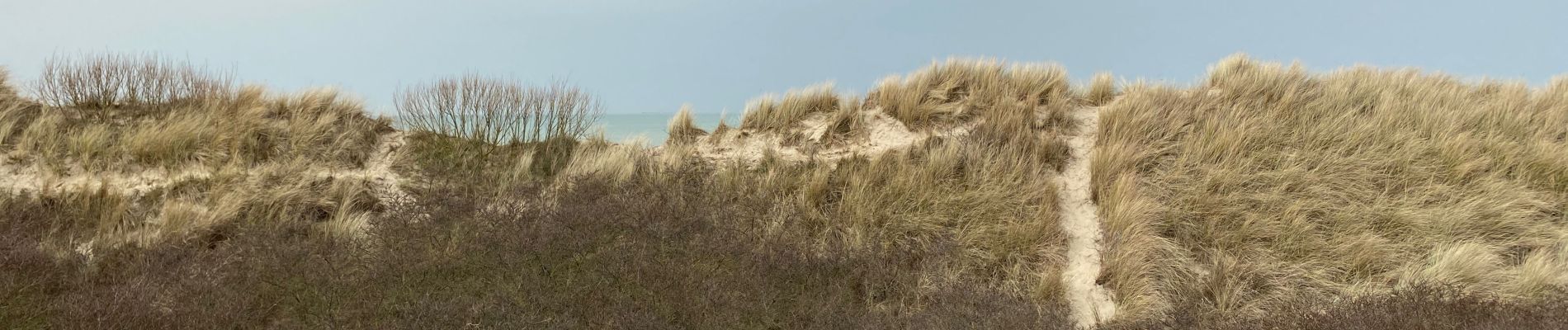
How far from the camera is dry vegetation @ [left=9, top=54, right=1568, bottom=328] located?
5.39m

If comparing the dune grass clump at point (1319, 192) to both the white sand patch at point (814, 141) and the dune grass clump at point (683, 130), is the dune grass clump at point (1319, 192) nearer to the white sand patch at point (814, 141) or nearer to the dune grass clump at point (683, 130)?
the white sand patch at point (814, 141)

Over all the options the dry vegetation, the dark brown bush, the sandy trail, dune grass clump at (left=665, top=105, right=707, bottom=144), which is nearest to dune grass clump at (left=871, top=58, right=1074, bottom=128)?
the dry vegetation

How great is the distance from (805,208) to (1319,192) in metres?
4.55

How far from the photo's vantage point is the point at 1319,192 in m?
7.79

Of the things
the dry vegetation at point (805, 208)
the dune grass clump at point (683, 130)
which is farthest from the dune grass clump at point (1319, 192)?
the dune grass clump at point (683, 130)

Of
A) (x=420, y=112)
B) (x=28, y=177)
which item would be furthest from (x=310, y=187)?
(x=28, y=177)

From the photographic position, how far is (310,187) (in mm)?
8047

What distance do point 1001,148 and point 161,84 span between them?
28.9 feet

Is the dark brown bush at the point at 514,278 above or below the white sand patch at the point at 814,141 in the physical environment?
below

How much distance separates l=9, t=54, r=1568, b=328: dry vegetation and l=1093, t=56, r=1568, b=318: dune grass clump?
0.03m

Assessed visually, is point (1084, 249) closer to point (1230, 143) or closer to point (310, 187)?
point (1230, 143)

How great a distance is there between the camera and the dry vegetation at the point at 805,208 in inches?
212

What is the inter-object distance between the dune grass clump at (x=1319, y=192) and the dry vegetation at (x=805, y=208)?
3 centimetres

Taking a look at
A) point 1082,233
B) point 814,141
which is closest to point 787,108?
point 814,141
